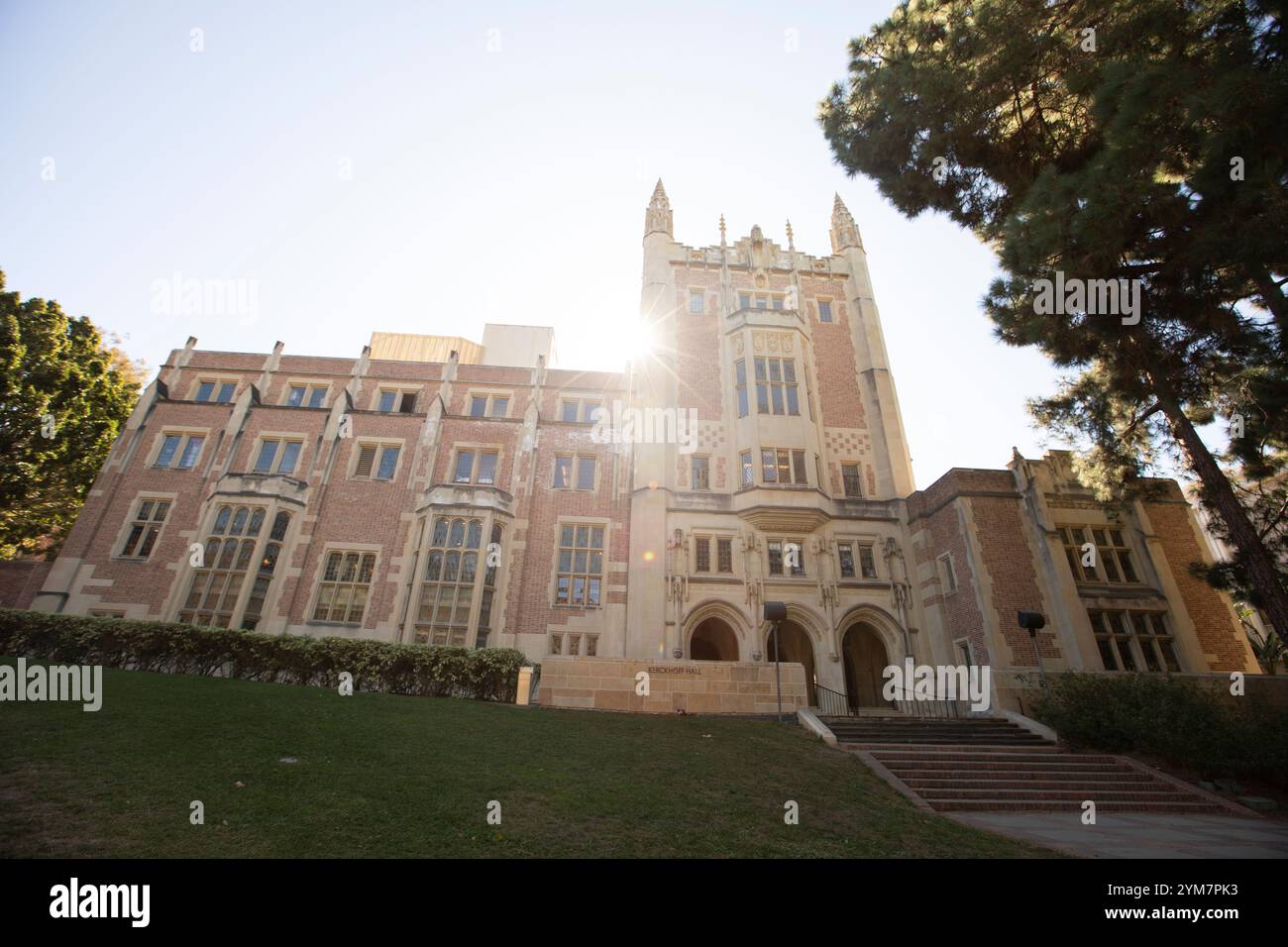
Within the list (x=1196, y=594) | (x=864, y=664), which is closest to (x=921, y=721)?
(x=864, y=664)

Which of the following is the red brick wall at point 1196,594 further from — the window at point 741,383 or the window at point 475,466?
the window at point 475,466

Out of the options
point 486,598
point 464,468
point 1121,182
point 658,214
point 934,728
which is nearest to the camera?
point 1121,182

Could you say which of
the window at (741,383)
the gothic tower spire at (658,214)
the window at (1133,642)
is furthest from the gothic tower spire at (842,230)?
the window at (1133,642)

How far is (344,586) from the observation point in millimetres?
21938

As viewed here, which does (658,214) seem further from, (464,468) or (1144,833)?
(1144,833)

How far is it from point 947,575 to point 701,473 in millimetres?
10252

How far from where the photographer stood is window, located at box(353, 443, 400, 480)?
24359mm

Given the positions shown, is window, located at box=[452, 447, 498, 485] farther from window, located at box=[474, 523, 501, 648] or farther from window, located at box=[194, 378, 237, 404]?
window, located at box=[194, 378, 237, 404]

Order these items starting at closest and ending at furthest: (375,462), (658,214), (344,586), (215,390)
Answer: (344,586)
(375,462)
(215,390)
(658,214)

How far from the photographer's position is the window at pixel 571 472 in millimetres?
Answer: 24375

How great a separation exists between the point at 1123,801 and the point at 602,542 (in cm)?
1679

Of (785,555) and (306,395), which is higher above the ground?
(306,395)

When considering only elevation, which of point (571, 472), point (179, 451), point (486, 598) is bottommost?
point (486, 598)
